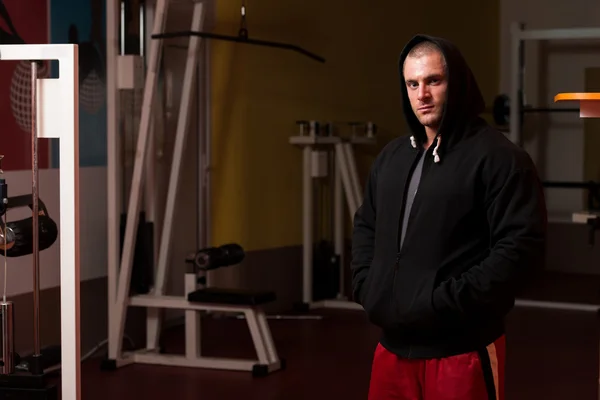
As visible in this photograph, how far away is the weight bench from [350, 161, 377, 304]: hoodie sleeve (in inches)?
97.9

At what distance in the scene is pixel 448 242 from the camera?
2.35 m

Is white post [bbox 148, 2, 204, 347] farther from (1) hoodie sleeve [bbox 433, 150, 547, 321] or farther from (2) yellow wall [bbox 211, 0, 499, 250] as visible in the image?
(1) hoodie sleeve [bbox 433, 150, 547, 321]

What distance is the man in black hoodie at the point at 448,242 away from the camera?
2287mm

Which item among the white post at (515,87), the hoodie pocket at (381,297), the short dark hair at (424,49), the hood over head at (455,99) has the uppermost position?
the white post at (515,87)

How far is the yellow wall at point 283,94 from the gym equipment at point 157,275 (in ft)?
3.67

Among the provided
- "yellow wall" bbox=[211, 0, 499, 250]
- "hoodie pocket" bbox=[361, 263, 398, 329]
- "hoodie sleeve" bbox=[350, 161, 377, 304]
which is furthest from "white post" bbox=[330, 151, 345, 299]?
"hoodie pocket" bbox=[361, 263, 398, 329]

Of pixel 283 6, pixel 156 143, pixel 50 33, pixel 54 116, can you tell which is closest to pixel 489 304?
pixel 54 116

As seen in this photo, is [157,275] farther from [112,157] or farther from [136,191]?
[112,157]

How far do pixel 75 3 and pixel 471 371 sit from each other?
144 inches

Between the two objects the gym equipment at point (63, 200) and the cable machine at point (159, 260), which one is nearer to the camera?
the gym equipment at point (63, 200)

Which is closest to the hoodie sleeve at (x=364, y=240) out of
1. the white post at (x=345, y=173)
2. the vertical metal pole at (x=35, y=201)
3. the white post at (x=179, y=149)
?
the vertical metal pole at (x=35, y=201)

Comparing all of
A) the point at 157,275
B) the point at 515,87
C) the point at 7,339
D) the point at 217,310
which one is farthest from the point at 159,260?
the point at 515,87

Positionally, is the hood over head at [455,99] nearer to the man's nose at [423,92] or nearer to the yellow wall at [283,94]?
the man's nose at [423,92]

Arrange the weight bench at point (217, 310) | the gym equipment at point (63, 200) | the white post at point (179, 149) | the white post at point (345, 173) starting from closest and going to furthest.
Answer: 1. the gym equipment at point (63, 200)
2. the weight bench at point (217, 310)
3. the white post at point (179, 149)
4. the white post at point (345, 173)
